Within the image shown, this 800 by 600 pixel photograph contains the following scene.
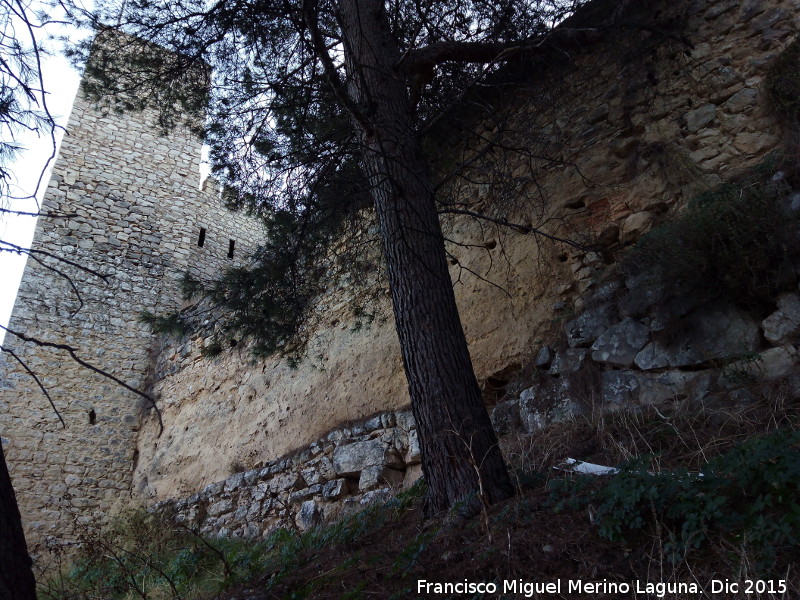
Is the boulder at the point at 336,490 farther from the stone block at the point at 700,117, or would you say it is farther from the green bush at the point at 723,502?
the stone block at the point at 700,117

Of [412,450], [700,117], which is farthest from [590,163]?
[412,450]

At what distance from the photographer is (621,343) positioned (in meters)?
4.52

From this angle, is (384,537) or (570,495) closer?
(570,495)

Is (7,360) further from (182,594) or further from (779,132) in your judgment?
(779,132)

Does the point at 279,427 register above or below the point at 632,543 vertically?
above

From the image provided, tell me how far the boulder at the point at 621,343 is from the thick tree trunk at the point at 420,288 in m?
1.33

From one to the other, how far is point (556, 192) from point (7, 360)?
9.06 meters

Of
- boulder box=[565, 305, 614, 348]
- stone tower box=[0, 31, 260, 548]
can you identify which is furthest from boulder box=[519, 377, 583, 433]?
stone tower box=[0, 31, 260, 548]

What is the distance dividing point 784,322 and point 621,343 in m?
1.05

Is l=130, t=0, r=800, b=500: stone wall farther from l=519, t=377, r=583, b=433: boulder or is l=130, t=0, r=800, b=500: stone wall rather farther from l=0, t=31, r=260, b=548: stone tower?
l=0, t=31, r=260, b=548: stone tower

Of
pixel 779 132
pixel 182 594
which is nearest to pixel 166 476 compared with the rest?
pixel 182 594

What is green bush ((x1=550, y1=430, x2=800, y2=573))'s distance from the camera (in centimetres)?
229

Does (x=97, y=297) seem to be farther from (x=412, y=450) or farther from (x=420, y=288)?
(x=420, y=288)

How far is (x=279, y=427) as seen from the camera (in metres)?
7.69
